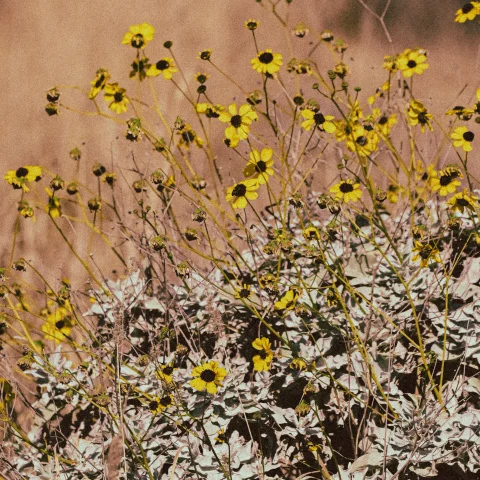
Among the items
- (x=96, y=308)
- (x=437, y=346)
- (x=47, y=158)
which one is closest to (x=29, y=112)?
(x=47, y=158)

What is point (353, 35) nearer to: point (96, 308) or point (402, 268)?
point (402, 268)

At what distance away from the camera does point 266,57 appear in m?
1.74

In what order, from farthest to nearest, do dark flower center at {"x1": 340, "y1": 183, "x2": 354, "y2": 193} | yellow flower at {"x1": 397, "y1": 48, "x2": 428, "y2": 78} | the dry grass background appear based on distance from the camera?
the dry grass background → yellow flower at {"x1": 397, "y1": 48, "x2": 428, "y2": 78} → dark flower center at {"x1": 340, "y1": 183, "x2": 354, "y2": 193}

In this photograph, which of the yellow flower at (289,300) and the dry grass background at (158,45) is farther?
the dry grass background at (158,45)

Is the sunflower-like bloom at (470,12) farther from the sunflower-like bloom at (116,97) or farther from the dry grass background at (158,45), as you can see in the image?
the sunflower-like bloom at (116,97)

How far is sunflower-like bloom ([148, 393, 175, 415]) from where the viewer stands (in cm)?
152

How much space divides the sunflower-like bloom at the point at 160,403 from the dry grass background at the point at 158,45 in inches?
50.6

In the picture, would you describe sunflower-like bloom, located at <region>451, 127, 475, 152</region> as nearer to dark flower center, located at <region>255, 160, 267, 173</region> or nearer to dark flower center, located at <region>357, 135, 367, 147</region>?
dark flower center, located at <region>357, 135, 367, 147</region>

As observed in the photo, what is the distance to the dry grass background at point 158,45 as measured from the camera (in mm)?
2627

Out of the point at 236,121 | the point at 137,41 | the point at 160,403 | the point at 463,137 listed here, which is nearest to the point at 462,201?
the point at 463,137

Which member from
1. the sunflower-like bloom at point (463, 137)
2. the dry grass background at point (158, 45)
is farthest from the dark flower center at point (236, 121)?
the dry grass background at point (158, 45)

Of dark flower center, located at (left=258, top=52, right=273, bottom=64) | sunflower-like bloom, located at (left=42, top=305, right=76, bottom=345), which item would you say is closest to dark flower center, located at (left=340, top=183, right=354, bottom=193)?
dark flower center, located at (left=258, top=52, right=273, bottom=64)

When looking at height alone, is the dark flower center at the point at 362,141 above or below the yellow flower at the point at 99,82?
below

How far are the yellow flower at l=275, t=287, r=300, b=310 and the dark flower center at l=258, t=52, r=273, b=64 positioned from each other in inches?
23.9
